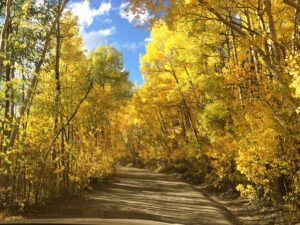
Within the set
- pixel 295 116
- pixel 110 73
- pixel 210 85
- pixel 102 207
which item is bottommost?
pixel 102 207

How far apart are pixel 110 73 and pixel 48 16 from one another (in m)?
16.2

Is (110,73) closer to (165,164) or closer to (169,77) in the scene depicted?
(169,77)

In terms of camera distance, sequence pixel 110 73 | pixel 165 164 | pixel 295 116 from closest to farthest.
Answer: pixel 295 116, pixel 110 73, pixel 165 164

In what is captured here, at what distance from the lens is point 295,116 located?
9398mm

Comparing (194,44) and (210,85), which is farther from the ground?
(194,44)

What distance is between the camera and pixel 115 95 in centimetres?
2783

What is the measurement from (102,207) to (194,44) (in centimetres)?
871

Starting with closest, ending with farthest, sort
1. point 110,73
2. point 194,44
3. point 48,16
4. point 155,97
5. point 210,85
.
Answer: point 48,16
point 210,85
point 194,44
point 155,97
point 110,73

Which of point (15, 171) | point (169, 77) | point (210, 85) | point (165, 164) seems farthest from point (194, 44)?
point (165, 164)

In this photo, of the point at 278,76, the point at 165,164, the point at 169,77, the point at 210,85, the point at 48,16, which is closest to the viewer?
the point at 278,76

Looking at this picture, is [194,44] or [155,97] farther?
[155,97]

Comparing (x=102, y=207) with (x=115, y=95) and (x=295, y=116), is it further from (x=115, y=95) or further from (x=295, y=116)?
(x=115, y=95)

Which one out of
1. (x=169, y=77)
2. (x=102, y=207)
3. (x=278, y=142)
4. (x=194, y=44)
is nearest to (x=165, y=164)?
(x=169, y=77)

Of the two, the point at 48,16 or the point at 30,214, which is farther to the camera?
the point at 48,16
